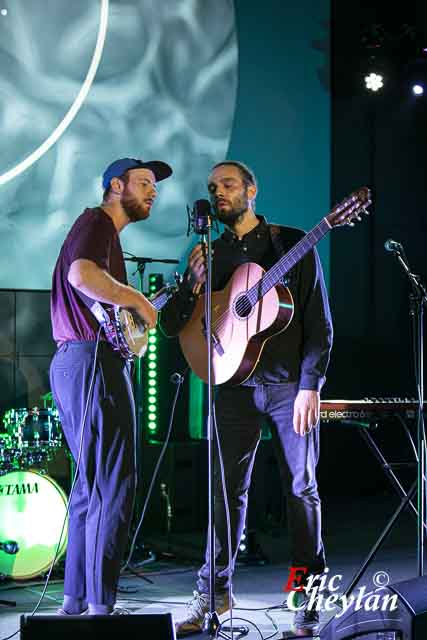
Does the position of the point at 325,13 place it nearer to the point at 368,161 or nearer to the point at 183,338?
the point at 368,161

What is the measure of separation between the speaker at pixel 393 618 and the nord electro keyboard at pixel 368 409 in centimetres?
138

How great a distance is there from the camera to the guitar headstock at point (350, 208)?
13.4 ft

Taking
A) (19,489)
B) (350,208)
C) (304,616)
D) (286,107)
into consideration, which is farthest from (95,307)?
(286,107)

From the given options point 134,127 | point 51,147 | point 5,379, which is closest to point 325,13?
point 134,127

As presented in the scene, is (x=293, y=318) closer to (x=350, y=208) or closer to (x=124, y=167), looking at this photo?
(x=350, y=208)

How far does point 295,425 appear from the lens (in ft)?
13.6

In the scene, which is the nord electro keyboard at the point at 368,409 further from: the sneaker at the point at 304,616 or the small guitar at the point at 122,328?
the small guitar at the point at 122,328

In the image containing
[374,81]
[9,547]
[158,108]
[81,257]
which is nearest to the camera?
[81,257]

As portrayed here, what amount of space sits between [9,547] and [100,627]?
2.62 m

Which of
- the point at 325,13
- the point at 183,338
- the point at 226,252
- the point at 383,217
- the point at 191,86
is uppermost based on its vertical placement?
the point at 325,13

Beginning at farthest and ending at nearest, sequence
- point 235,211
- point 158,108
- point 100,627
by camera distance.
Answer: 1. point 158,108
2. point 235,211
3. point 100,627

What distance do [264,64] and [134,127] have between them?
1787 millimetres

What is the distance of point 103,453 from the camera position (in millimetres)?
3918

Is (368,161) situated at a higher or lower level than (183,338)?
higher
